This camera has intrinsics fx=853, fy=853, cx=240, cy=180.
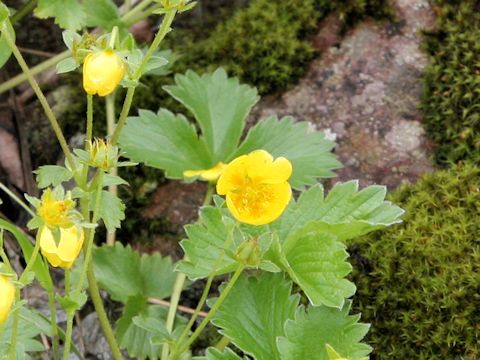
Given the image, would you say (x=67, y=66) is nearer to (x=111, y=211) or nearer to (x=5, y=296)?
(x=111, y=211)

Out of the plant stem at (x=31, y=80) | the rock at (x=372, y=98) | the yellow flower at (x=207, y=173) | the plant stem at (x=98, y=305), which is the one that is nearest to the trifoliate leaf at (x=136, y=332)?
the plant stem at (x=98, y=305)

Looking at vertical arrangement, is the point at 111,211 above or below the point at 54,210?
below

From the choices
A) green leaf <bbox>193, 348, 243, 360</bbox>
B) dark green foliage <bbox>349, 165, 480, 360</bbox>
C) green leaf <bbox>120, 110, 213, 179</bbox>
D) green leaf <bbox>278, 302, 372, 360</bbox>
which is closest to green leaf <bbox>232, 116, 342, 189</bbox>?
green leaf <bbox>120, 110, 213, 179</bbox>

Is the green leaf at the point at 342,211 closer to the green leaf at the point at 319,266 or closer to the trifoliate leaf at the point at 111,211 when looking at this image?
the green leaf at the point at 319,266

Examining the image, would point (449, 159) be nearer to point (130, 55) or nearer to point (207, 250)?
point (207, 250)

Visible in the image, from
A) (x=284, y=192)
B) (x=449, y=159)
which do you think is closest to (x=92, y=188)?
(x=284, y=192)

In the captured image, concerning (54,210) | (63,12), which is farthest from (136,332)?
(63,12)

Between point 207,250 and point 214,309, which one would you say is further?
point 207,250
